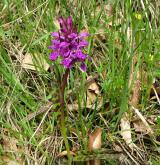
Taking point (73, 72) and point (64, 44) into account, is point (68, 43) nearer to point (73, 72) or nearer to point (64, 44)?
point (64, 44)

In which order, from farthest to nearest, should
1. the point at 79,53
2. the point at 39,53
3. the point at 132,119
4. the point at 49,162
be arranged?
the point at 39,53, the point at 132,119, the point at 49,162, the point at 79,53

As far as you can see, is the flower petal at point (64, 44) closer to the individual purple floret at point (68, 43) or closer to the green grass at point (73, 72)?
the individual purple floret at point (68, 43)

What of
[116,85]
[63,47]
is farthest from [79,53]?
[116,85]

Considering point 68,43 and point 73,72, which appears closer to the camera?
point 68,43

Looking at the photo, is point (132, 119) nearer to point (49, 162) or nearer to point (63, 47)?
point (49, 162)

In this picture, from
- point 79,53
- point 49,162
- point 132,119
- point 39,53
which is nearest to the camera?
point 79,53

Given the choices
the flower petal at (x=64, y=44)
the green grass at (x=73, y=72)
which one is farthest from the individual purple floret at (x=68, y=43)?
the green grass at (x=73, y=72)

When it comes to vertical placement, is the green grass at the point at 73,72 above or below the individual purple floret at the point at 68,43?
below

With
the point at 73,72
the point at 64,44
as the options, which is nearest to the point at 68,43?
the point at 64,44

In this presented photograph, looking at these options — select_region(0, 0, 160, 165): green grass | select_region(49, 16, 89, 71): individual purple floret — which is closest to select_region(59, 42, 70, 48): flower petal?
select_region(49, 16, 89, 71): individual purple floret
